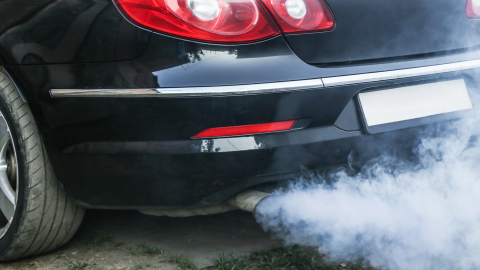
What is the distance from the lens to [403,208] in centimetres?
189

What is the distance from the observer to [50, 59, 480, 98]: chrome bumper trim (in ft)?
4.86

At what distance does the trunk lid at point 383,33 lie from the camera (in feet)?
5.18

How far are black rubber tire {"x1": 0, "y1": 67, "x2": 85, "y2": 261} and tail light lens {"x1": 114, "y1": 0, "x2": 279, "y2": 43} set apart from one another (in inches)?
26.6

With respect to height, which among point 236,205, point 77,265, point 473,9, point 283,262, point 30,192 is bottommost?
point 283,262

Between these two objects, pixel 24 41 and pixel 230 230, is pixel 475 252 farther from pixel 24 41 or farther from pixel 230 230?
pixel 24 41

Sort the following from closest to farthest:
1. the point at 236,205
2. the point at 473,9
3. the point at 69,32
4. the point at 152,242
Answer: the point at 69,32
the point at 236,205
the point at 473,9
the point at 152,242

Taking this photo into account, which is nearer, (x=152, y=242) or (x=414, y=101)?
(x=414, y=101)

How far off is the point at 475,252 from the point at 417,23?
Answer: 89 cm

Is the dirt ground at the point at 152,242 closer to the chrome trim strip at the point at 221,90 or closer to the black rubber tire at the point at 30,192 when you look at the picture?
the black rubber tire at the point at 30,192

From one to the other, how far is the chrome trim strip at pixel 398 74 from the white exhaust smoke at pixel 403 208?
0.22 m

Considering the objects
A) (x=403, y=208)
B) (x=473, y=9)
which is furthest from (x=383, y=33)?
(x=403, y=208)

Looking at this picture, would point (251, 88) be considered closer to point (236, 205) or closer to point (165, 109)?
point (165, 109)

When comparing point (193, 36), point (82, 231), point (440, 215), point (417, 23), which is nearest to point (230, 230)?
point (82, 231)

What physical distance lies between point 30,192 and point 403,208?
1.51m
